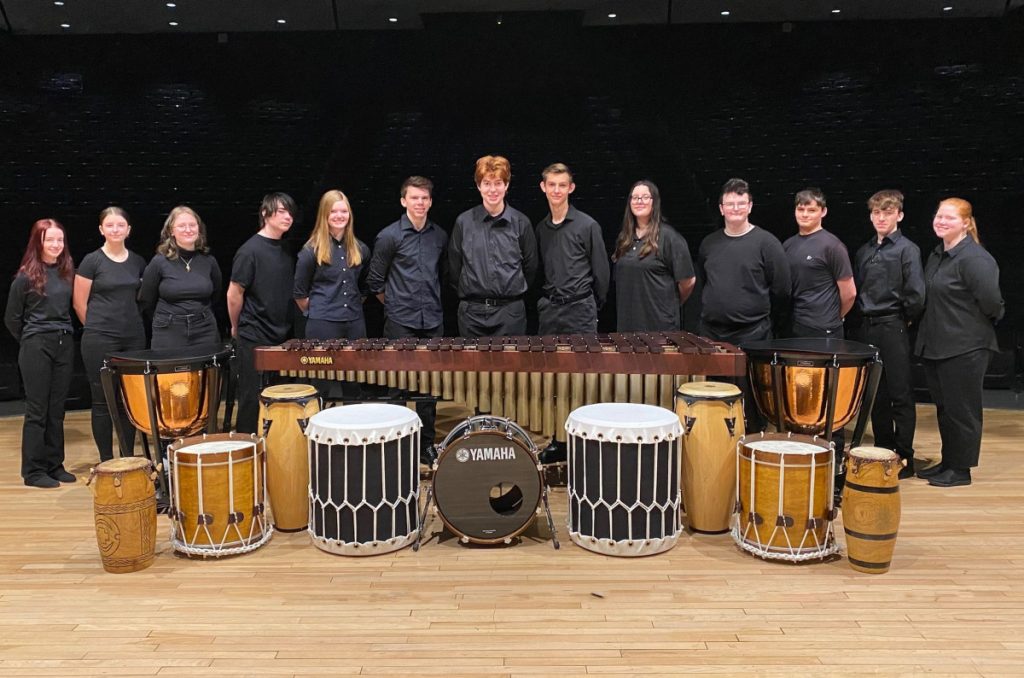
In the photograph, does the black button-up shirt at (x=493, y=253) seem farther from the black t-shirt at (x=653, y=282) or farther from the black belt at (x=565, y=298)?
the black t-shirt at (x=653, y=282)

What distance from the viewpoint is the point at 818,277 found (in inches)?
186

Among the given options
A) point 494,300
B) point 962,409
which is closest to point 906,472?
point 962,409

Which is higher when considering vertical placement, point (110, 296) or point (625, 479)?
point (110, 296)

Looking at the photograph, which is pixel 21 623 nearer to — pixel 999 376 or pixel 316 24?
pixel 316 24

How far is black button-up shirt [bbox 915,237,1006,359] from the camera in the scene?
14.0 feet

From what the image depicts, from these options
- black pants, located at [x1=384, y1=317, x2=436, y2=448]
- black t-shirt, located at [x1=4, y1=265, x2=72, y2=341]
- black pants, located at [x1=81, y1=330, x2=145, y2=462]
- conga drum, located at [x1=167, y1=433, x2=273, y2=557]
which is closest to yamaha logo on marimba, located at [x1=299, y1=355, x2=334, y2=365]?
conga drum, located at [x1=167, y1=433, x2=273, y2=557]

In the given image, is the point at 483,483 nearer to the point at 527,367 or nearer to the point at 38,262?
the point at 527,367

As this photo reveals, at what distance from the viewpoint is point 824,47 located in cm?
780

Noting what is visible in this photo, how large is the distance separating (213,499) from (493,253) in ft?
6.90

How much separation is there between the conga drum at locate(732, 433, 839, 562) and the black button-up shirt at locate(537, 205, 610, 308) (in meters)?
1.71

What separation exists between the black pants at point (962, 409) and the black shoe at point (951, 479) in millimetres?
32

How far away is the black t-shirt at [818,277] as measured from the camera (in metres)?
4.71

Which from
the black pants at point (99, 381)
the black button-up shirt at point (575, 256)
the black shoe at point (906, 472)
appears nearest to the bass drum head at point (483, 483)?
the black button-up shirt at point (575, 256)

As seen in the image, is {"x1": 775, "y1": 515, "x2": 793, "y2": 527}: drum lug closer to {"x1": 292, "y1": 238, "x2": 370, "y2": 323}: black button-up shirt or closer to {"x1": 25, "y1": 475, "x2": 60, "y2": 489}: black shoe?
{"x1": 292, "y1": 238, "x2": 370, "y2": 323}: black button-up shirt
